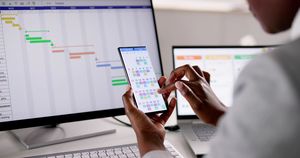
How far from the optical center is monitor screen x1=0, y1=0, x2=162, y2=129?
817 millimetres

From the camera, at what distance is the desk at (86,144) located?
2.62 ft

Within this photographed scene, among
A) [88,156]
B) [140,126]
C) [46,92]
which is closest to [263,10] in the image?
[140,126]

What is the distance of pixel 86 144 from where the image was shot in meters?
0.85

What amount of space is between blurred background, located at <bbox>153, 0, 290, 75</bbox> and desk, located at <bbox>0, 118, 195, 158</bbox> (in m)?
0.42

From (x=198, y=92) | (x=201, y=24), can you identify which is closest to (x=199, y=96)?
(x=198, y=92)

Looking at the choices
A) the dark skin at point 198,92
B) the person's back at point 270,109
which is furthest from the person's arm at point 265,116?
the dark skin at point 198,92

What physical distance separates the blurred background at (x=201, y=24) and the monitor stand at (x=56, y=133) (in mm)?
443

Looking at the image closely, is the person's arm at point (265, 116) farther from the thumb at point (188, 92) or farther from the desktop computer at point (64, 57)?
the desktop computer at point (64, 57)

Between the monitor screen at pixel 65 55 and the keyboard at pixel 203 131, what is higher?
the monitor screen at pixel 65 55

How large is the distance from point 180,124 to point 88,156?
1.13ft

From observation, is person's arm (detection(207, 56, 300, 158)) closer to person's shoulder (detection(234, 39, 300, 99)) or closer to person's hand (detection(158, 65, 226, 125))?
person's shoulder (detection(234, 39, 300, 99))

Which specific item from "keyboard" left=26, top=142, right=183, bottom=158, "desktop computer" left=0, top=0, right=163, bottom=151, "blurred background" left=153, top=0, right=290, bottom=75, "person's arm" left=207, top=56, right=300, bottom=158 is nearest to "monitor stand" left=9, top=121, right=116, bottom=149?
"desktop computer" left=0, top=0, right=163, bottom=151

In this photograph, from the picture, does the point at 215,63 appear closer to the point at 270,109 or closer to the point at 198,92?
the point at 198,92

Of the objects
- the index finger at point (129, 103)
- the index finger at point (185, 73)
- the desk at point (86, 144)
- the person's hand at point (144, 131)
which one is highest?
the index finger at point (185, 73)
